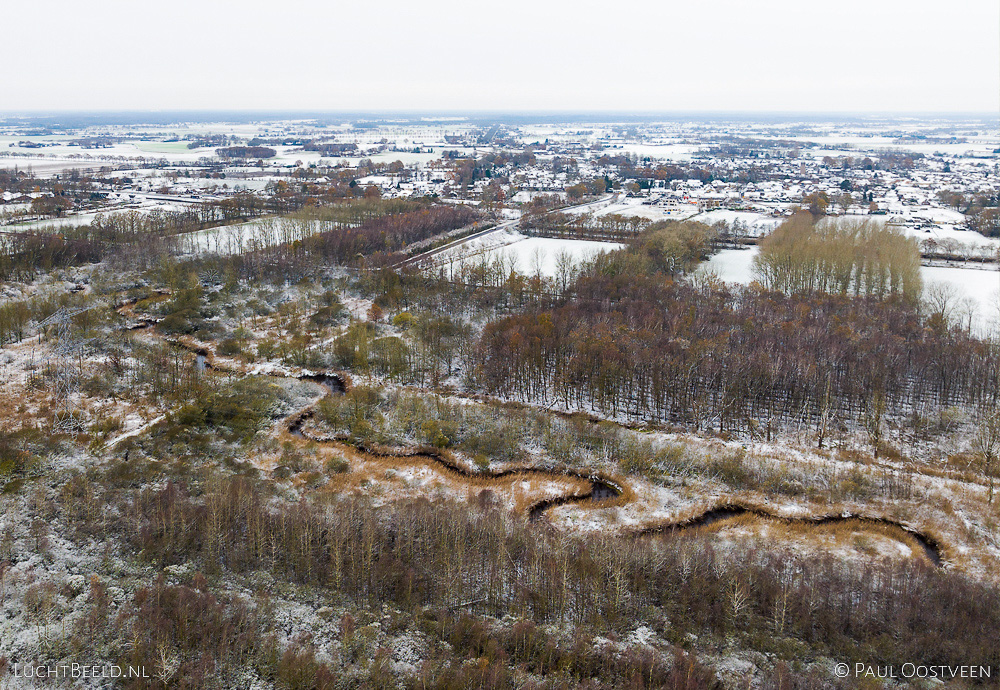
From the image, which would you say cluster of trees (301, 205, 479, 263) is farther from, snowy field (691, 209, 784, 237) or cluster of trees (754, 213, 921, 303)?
cluster of trees (754, 213, 921, 303)

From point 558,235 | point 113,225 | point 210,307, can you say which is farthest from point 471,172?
point 210,307

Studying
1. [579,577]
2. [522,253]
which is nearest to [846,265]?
[522,253]

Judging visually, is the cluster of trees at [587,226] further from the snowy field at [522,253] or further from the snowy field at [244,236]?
the snowy field at [244,236]

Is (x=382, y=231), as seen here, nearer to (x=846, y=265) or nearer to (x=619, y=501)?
(x=846, y=265)

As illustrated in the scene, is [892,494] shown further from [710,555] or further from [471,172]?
[471,172]

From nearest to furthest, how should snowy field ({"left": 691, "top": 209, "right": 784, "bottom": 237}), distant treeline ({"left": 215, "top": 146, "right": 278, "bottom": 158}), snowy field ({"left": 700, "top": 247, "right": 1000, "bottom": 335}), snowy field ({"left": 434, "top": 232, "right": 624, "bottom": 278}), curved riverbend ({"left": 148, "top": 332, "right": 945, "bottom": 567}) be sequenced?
curved riverbend ({"left": 148, "top": 332, "right": 945, "bottom": 567}), snowy field ({"left": 700, "top": 247, "right": 1000, "bottom": 335}), snowy field ({"left": 434, "top": 232, "right": 624, "bottom": 278}), snowy field ({"left": 691, "top": 209, "right": 784, "bottom": 237}), distant treeline ({"left": 215, "top": 146, "right": 278, "bottom": 158})

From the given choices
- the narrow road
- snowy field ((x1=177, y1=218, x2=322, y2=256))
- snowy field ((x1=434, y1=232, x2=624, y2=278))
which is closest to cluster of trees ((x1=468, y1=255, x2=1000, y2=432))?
snowy field ((x1=434, y1=232, x2=624, y2=278))

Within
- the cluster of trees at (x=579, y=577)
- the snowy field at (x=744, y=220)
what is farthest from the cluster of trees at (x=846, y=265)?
the cluster of trees at (x=579, y=577)

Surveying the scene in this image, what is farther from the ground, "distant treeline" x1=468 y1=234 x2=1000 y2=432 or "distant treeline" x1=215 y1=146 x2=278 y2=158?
"distant treeline" x1=215 y1=146 x2=278 y2=158
